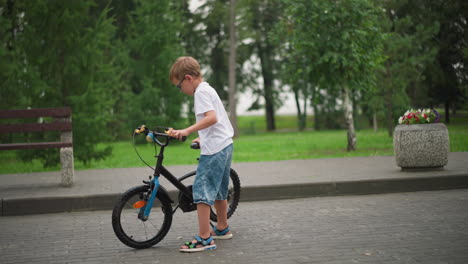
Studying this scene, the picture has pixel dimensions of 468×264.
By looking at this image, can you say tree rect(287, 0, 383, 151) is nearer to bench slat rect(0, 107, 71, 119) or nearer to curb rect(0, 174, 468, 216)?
curb rect(0, 174, 468, 216)

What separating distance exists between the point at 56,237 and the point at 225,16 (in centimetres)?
3133

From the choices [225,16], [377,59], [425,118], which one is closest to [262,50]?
[225,16]

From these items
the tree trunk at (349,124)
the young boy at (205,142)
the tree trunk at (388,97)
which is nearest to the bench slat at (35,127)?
the young boy at (205,142)

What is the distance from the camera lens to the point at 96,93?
13.7 metres

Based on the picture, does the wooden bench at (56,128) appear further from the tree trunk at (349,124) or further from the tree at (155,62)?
the tree at (155,62)

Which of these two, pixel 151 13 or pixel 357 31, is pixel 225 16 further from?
pixel 357 31

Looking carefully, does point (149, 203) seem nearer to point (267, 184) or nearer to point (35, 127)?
point (267, 184)

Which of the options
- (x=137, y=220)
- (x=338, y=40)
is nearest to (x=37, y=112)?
(x=137, y=220)

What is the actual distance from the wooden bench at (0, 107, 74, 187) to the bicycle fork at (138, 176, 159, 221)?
4.07m

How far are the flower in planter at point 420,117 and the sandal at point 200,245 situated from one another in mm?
5676

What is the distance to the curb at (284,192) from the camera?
25.1ft

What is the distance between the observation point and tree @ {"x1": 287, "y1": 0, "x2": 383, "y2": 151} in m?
16.5

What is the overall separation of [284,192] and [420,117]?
306 centimetres

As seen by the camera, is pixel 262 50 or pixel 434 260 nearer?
pixel 434 260
